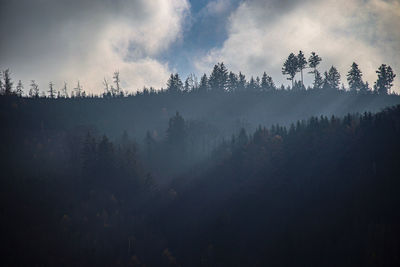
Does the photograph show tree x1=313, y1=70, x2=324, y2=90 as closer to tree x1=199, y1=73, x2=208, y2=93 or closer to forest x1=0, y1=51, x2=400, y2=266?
forest x1=0, y1=51, x2=400, y2=266

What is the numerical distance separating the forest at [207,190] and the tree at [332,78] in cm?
1237

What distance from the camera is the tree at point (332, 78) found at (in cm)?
11204

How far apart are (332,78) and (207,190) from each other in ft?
288

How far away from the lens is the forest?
4231 centimetres

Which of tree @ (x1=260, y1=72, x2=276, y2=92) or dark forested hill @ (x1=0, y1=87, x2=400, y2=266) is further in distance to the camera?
tree @ (x1=260, y1=72, x2=276, y2=92)

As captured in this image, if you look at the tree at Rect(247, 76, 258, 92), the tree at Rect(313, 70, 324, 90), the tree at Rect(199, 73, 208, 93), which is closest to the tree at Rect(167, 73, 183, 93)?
the tree at Rect(199, 73, 208, 93)

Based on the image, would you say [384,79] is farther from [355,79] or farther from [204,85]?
[204,85]

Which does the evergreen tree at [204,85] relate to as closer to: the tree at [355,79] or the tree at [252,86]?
the tree at [252,86]

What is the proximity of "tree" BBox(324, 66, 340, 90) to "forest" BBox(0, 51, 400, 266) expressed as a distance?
40.6 feet

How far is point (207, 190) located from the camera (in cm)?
6550

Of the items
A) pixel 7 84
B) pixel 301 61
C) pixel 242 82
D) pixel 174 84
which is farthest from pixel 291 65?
pixel 7 84

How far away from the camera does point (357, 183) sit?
45.0 metres

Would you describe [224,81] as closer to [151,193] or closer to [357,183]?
[151,193]

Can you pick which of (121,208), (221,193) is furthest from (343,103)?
(121,208)
